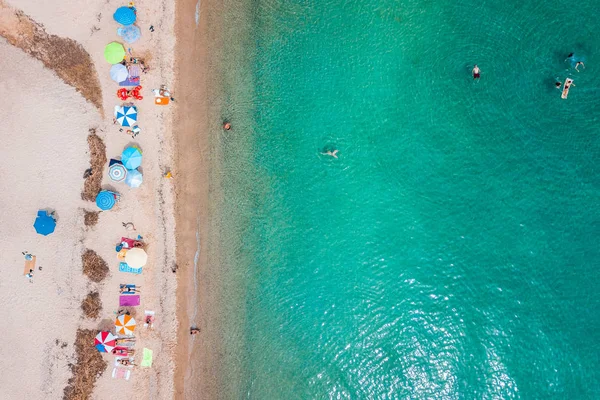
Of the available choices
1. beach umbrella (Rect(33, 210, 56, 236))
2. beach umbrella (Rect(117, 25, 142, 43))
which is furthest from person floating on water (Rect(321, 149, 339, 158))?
beach umbrella (Rect(33, 210, 56, 236))

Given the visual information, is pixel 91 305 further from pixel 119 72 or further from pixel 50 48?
pixel 50 48

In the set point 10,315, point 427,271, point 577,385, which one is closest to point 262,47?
point 427,271

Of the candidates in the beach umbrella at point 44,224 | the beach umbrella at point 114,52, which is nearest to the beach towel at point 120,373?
the beach umbrella at point 44,224

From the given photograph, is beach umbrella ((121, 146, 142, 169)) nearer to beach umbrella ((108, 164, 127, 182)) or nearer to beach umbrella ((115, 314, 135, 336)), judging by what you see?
beach umbrella ((108, 164, 127, 182))

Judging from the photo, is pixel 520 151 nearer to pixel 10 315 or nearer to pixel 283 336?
pixel 283 336

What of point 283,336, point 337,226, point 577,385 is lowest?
point 577,385
